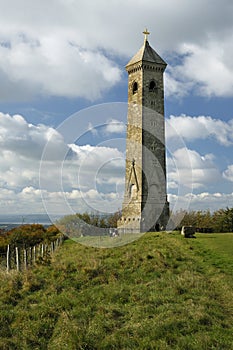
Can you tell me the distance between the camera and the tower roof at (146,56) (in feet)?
122

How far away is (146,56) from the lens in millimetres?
37281

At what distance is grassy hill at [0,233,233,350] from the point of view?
8.84 m

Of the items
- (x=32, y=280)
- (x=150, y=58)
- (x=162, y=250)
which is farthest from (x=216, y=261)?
(x=150, y=58)

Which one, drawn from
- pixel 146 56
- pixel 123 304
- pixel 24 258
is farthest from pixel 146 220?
pixel 123 304

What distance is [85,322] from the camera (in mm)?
9992

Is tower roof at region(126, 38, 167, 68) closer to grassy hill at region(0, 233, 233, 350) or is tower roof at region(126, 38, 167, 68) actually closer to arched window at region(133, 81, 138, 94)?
arched window at region(133, 81, 138, 94)

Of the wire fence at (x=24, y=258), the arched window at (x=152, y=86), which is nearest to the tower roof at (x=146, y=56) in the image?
the arched window at (x=152, y=86)

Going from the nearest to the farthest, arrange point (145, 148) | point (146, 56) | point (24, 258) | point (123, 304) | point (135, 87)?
point (123, 304) → point (24, 258) → point (145, 148) → point (146, 56) → point (135, 87)

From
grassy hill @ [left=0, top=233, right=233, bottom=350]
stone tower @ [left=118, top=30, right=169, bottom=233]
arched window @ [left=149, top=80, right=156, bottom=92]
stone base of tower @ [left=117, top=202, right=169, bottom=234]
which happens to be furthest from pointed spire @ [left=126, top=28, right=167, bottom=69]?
grassy hill @ [left=0, top=233, right=233, bottom=350]

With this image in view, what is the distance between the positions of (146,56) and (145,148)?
8598mm

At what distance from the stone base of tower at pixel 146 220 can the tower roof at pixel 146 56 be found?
1317cm

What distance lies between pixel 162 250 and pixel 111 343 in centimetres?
1032

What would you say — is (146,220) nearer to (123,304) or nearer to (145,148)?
(145,148)

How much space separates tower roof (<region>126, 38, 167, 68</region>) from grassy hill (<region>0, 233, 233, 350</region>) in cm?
2429
